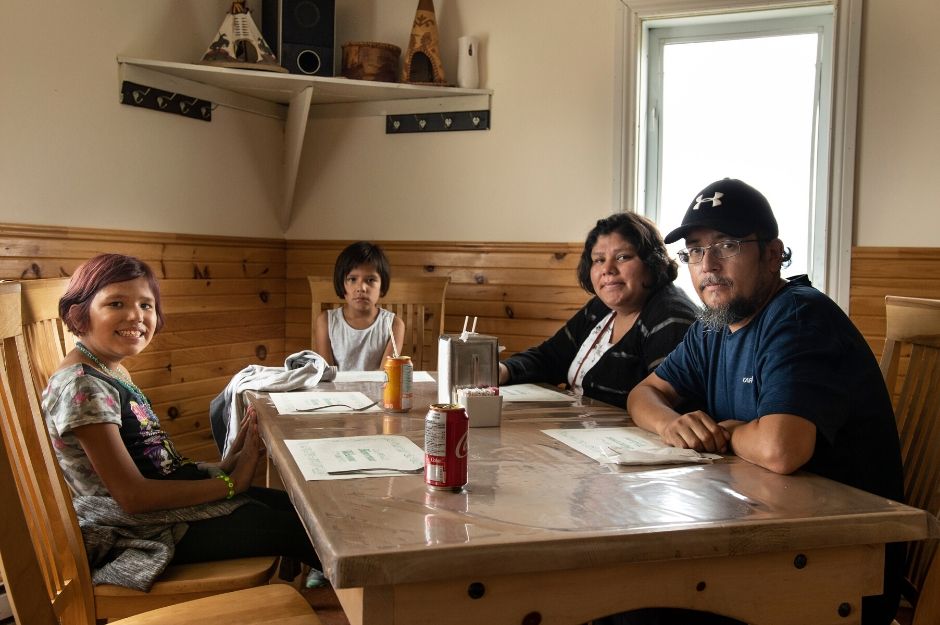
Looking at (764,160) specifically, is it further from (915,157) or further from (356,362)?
(356,362)

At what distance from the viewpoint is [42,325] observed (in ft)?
6.20

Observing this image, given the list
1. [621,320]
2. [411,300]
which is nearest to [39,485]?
[621,320]

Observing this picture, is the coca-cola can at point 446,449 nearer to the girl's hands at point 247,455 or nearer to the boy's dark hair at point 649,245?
the girl's hands at point 247,455

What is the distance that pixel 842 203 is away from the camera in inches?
125

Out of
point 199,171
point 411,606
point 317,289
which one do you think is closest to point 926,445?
point 411,606

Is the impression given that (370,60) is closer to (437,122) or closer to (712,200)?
(437,122)

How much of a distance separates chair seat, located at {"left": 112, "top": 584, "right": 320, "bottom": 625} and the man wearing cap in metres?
0.75

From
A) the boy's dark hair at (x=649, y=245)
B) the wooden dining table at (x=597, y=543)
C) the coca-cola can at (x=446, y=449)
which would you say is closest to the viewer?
the wooden dining table at (x=597, y=543)

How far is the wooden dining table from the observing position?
1.00m

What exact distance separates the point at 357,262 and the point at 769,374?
82.0 inches

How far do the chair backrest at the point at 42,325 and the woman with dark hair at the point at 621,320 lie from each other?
3.79 feet

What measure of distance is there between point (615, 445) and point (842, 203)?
6.81 ft

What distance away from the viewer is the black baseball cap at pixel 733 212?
1.66 metres

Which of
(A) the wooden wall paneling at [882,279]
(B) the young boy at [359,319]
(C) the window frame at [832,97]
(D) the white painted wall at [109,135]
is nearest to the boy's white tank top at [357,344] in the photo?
(B) the young boy at [359,319]
